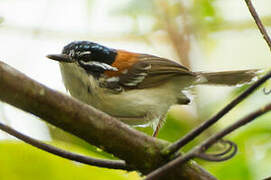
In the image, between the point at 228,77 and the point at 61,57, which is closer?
the point at 61,57

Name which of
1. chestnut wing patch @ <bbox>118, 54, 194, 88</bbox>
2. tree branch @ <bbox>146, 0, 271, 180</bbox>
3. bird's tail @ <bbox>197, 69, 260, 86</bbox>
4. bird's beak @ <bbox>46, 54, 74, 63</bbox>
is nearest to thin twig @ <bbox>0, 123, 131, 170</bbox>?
tree branch @ <bbox>146, 0, 271, 180</bbox>

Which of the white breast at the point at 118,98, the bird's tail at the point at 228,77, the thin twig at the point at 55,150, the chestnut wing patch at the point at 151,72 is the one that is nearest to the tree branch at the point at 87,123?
the thin twig at the point at 55,150

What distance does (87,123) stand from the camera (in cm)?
190

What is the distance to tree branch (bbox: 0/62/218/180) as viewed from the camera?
5.61 ft

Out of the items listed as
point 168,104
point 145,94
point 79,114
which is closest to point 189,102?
point 168,104

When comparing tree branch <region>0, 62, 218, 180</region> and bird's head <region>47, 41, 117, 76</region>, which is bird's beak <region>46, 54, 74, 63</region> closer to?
bird's head <region>47, 41, 117, 76</region>

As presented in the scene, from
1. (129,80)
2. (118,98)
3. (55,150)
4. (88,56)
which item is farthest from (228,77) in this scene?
(55,150)

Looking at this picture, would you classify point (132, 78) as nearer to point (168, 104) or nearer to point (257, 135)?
point (168, 104)

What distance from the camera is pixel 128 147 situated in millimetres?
2031

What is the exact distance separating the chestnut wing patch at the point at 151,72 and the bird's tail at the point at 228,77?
0.24m

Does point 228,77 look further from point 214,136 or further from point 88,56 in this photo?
point 214,136

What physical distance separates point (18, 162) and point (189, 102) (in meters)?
2.14

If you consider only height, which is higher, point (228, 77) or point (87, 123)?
point (87, 123)

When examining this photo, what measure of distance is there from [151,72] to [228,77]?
712 mm
